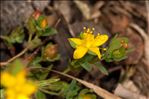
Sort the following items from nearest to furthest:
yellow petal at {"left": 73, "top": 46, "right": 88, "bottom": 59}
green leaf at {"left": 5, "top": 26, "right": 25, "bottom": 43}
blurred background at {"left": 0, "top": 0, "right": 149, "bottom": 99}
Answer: yellow petal at {"left": 73, "top": 46, "right": 88, "bottom": 59}
green leaf at {"left": 5, "top": 26, "right": 25, "bottom": 43}
blurred background at {"left": 0, "top": 0, "right": 149, "bottom": 99}

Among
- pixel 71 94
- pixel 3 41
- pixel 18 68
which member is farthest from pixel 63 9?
pixel 18 68

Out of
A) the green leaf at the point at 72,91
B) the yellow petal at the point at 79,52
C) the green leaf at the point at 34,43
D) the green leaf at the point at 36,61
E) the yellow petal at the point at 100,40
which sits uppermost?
the yellow petal at the point at 100,40

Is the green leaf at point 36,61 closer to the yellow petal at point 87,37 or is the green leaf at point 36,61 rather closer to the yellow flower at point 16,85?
the yellow petal at point 87,37

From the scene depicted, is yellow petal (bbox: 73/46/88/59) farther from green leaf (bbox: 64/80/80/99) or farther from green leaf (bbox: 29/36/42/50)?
green leaf (bbox: 29/36/42/50)

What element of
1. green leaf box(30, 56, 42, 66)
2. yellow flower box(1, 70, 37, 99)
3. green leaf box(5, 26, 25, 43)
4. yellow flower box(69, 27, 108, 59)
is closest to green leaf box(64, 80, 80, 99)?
yellow flower box(69, 27, 108, 59)

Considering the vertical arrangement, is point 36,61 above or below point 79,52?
below

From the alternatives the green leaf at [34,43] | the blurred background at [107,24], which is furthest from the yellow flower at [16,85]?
the blurred background at [107,24]

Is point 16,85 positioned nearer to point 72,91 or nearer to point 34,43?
point 72,91

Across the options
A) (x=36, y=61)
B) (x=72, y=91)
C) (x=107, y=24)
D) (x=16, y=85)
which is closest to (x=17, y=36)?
(x=36, y=61)

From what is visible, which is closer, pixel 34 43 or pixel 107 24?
pixel 34 43
